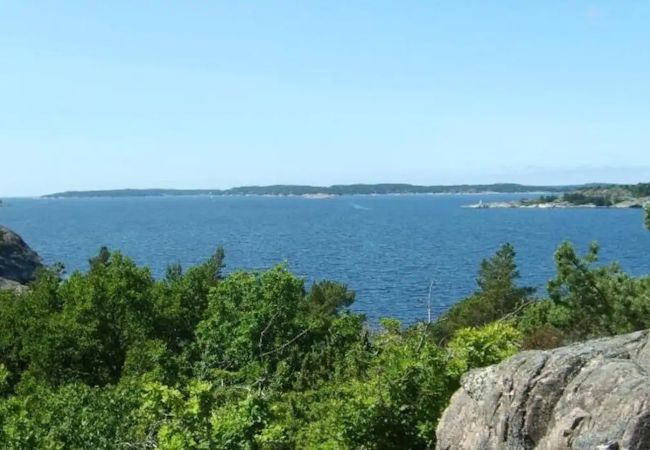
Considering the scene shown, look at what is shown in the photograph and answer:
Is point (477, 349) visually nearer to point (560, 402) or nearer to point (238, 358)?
point (560, 402)

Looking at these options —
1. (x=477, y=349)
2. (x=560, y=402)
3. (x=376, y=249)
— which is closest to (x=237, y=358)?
(x=477, y=349)

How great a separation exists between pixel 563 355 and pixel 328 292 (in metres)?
49.4

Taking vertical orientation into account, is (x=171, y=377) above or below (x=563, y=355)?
below

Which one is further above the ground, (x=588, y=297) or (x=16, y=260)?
(x=588, y=297)

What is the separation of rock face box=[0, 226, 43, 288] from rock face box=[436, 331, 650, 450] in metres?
83.1

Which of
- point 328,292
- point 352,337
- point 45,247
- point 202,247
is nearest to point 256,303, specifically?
point 352,337

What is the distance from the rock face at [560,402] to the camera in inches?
334

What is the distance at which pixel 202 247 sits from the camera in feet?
432

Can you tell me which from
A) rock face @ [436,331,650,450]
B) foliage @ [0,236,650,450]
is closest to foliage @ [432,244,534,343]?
foliage @ [0,236,650,450]

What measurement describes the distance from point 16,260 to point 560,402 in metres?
92.1

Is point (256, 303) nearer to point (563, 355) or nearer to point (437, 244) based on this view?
point (563, 355)

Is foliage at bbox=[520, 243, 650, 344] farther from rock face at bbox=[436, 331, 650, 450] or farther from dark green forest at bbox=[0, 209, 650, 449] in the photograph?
rock face at bbox=[436, 331, 650, 450]

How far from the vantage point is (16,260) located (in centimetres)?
9200

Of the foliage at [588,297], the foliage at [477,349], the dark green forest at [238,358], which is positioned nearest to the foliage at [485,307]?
the dark green forest at [238,358]
